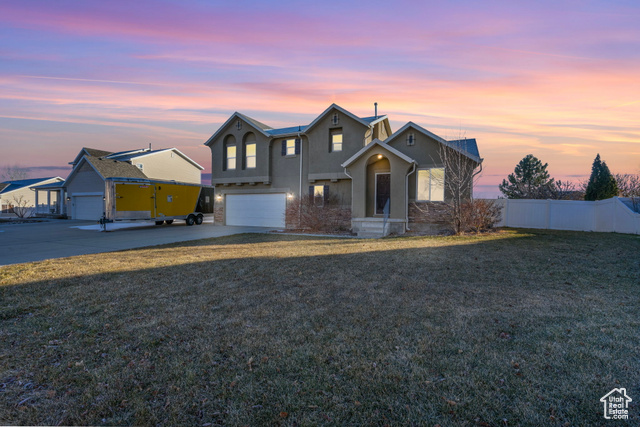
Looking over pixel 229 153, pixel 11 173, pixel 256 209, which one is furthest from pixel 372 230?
pixel 11 173

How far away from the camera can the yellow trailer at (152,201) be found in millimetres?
17875

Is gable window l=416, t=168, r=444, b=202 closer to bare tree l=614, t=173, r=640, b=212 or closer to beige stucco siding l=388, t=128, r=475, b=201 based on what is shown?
beige stucco siding l=388, t=128, r=475, b=201

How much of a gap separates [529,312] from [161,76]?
15.0m

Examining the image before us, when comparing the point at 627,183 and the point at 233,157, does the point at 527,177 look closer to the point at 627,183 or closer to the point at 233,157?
the point at 627,183

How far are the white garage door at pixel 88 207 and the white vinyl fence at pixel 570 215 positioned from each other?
32.0m

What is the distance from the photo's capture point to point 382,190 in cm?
1689

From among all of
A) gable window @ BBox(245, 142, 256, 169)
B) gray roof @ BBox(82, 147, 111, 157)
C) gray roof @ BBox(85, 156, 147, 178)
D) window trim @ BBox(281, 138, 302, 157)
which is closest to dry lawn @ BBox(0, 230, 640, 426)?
window trim @ BBox(281, 138, 302, 157)

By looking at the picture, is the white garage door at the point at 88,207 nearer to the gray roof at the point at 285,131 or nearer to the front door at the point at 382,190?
the gray roof at the point at 285,131

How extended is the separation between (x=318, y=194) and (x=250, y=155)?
19.0 ft

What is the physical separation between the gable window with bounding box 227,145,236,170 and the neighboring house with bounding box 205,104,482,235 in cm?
5

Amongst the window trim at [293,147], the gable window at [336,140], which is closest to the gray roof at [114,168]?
the window trim at [293,147]

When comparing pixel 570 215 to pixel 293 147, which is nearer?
pixel 570 215

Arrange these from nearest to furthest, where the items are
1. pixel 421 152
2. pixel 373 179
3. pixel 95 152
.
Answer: pixel 421 152, pixel 373 179, pixel 95 152

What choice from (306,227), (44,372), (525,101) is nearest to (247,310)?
(44,372)
